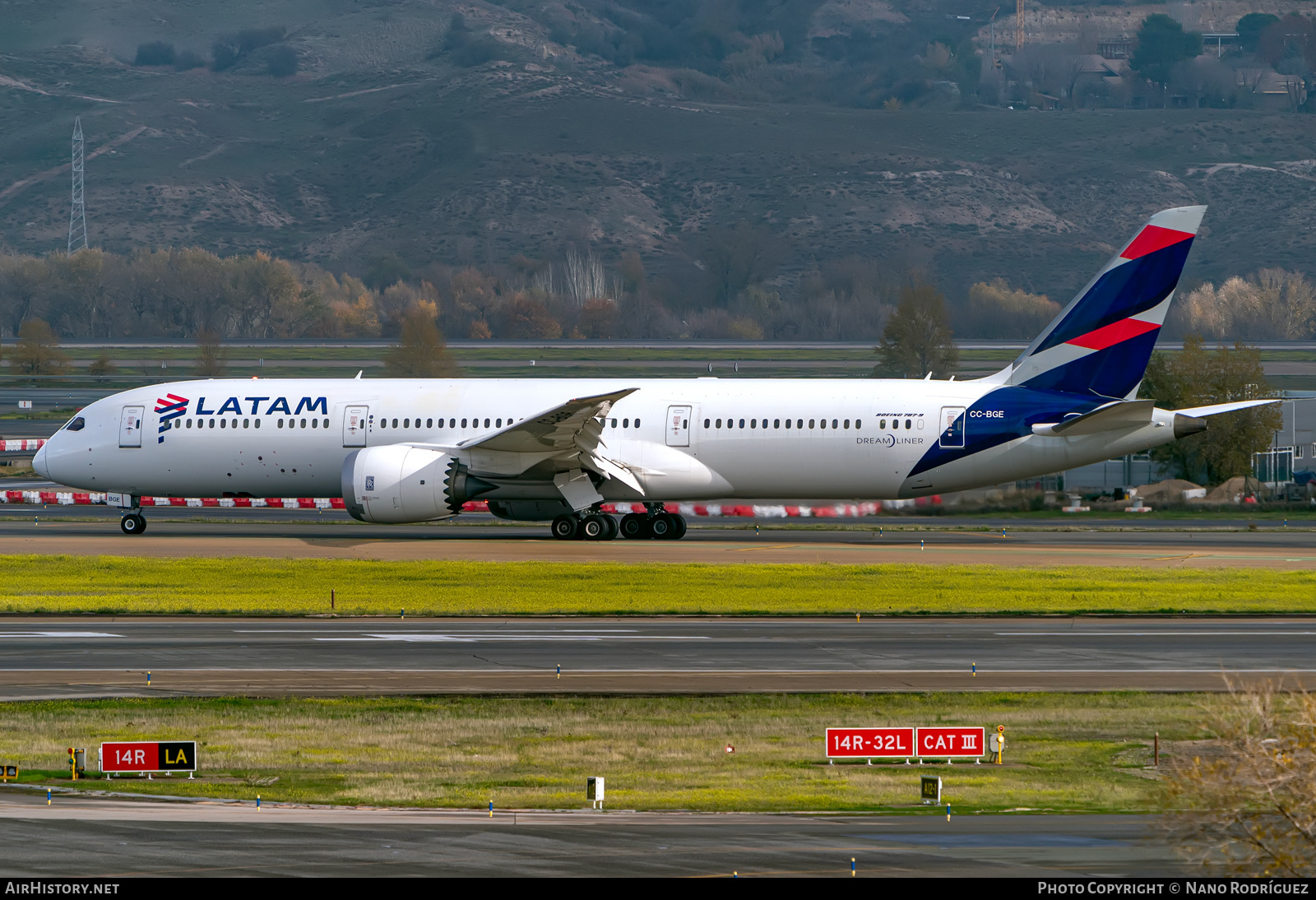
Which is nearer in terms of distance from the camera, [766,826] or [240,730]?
[766,826]

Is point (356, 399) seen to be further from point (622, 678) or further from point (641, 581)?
point (622, 678)

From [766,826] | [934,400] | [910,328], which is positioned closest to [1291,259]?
[910,328]

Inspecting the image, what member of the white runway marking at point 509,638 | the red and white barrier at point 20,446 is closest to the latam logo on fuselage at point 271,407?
the white runway marking at point 509,638

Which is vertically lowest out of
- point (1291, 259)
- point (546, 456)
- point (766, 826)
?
point (766, 826)

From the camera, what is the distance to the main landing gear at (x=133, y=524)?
45.2 metres

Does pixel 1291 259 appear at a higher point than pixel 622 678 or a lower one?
higher

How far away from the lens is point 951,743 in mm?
18656

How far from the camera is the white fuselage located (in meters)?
43.1

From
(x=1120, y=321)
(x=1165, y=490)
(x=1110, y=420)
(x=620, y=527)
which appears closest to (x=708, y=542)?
(x=620, y=527)

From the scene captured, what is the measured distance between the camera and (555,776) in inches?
687

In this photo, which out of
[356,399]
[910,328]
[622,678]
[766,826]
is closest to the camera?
[766,826]

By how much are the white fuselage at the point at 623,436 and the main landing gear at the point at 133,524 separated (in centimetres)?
113

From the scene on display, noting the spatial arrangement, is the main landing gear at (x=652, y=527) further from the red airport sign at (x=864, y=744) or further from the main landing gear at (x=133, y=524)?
the red airport sign at (x=864, y=744)
